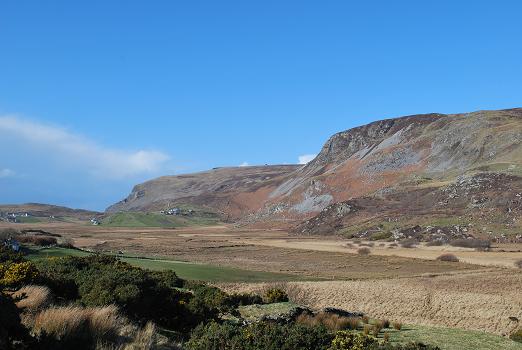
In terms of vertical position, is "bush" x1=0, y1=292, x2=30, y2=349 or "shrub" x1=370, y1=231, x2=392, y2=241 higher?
"bush" x1=0, y1=292, x2=30, y2=349

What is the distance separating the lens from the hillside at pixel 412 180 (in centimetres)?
8475

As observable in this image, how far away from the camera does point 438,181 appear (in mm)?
105750

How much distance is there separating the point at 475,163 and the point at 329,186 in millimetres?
38720

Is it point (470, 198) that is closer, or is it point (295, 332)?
point (295, 332)

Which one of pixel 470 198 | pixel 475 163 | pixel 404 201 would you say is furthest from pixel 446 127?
pixel 470 198

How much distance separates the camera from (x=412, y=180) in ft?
371

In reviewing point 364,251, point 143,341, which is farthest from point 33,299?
point 364,251

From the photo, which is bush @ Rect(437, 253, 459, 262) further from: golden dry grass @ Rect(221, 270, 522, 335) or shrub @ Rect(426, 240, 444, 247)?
golden dry grass @ Rect(221, 270, 522, 335)

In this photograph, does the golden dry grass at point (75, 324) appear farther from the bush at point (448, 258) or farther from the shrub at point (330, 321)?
the bush at point (448, 258)

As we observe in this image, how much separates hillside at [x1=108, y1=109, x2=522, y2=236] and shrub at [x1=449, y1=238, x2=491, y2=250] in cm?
664

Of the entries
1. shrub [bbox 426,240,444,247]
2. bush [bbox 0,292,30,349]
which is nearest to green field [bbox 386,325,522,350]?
bush [bbox 0,292,30,349]

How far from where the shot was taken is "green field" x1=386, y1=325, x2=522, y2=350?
16.5 m

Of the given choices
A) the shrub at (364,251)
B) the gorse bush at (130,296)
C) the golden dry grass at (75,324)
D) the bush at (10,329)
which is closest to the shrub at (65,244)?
the gorse bush at (130,296)

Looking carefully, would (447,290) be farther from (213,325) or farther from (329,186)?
(329,186)
